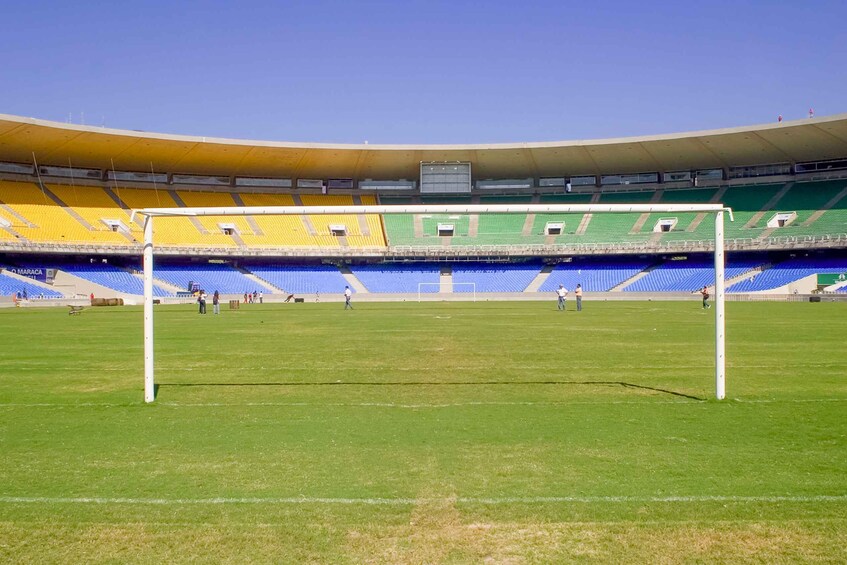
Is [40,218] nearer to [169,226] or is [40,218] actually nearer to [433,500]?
[169,226]

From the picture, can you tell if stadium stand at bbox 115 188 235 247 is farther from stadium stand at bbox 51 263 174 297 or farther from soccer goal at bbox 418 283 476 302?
soccer goal at bbox 418 283 476 302

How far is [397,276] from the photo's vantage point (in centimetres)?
6694

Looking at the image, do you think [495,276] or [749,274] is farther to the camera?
[495,276]

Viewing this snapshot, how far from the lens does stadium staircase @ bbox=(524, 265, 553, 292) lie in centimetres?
6400

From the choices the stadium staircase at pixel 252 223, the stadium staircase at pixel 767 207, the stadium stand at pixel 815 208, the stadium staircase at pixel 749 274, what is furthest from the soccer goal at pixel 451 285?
the stadium stand at pixel 815 208

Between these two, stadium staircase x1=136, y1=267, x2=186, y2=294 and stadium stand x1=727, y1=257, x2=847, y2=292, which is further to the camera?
stadium staircase x1=136, y1=267, x2=186, y2=294

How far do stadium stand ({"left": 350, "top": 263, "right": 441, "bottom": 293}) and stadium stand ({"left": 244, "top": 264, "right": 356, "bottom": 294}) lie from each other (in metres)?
2.08

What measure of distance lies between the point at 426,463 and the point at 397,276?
60.5 m

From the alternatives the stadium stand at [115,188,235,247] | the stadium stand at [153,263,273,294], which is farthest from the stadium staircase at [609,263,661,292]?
the stadium stand at [115,188,235,247]

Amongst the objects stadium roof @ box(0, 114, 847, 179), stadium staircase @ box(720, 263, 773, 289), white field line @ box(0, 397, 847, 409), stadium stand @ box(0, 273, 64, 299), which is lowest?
white field line @ box(0, 397, 847, 409)

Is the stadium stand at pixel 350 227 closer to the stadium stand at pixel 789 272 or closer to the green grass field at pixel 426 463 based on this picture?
the stadium stand at pixel 789 272

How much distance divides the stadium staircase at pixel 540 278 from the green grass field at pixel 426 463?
164ft

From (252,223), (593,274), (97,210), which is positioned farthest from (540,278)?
(97,210)

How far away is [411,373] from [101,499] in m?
7.73
